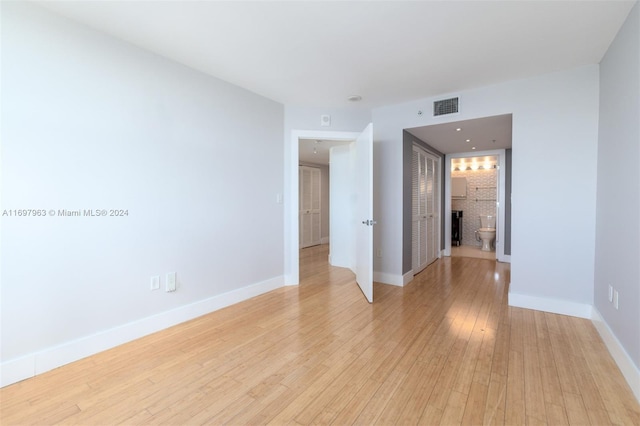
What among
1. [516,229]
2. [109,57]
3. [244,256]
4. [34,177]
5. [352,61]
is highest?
[352,61]

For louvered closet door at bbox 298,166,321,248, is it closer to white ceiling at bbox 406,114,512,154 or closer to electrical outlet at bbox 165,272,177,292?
white ceiling at bbox 406,114,512,154

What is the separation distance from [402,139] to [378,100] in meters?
0.59

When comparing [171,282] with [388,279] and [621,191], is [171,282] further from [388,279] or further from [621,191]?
[621,191]

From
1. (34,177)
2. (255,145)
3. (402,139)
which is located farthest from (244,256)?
(402,139)

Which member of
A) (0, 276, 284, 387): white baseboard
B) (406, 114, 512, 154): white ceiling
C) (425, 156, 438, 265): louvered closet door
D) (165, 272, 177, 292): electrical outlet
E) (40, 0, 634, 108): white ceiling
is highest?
(40, 0, 634, 108): white ceiling

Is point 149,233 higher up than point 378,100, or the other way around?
point 378,100

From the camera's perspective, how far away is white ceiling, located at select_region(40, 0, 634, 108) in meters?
1.88

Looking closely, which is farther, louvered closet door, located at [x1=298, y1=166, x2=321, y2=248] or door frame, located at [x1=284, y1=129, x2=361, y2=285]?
louvered closet door, located at [x1=298, y1=166, x2=321, y2=248]

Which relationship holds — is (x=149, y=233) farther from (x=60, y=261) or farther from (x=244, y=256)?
(x=244, y=256)

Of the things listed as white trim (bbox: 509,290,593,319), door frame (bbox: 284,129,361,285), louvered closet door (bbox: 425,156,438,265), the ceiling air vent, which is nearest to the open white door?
door frame (bbox: 284,129,361,285)

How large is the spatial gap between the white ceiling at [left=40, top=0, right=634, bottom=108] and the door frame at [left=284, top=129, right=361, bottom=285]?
2.65 feet

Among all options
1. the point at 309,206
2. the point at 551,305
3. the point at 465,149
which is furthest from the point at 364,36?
the point at 309,206

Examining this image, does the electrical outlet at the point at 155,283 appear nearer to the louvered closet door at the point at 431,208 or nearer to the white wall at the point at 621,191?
the white wall at the point at 621,191

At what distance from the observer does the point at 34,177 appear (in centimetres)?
187
